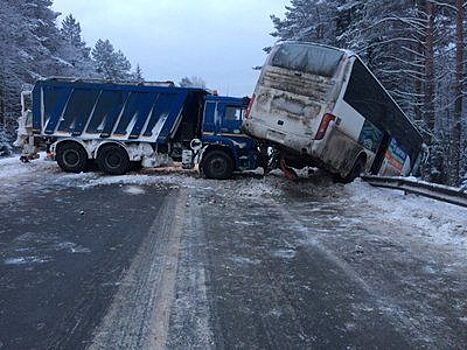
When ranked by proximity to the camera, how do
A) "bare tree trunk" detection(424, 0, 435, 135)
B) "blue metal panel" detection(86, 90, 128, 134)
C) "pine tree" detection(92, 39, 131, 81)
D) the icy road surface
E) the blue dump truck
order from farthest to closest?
"pine tree" detection(92, 39, 131, 81)
"bare tree trunk" detection(424, 0, 435, 135)
"blue metal panel" detection(86, 90, 128, 134)
the blue dump truck
the icy road surface

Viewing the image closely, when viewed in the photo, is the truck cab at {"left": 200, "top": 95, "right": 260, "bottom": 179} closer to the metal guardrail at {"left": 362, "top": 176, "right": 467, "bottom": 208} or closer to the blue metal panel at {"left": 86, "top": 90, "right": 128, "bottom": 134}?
the blue metal panel at {"left": 86, "top": 90, "right": 128, "bottom": 134}

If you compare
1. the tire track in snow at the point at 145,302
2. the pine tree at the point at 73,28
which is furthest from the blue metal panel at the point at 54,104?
the pine tree at the point at 73,28

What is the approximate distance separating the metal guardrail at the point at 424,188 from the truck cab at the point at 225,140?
12.4 ft

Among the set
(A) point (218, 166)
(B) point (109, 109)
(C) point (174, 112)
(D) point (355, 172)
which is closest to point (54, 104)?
(B) point (109, 109)

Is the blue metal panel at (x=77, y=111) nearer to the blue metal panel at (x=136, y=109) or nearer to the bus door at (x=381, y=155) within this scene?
the blue metal panel at (x=136, y=109)

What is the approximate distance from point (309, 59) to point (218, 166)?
4.81 m

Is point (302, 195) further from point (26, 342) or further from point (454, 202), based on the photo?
point (26, 342)

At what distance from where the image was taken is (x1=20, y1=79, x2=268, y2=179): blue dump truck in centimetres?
1559

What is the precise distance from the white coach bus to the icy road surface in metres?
1.93

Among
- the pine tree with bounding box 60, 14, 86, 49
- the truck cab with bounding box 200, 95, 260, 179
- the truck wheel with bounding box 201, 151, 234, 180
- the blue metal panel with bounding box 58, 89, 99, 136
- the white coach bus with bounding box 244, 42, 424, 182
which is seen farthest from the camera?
the pine tree with bounding box 60, 14, 86, 49

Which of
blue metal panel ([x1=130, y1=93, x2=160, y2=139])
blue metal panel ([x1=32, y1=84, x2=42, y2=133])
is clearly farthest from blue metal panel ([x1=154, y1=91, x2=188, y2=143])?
blue metal panel ([x1=32, y1=84, x2=42, y2=133])

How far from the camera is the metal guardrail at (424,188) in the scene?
9188 millimetres

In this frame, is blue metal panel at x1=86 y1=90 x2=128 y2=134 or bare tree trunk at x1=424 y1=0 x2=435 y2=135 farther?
bare tree trunk at x1=424 y1=0 x2=435 y2=135

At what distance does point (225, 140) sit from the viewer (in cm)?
1533
